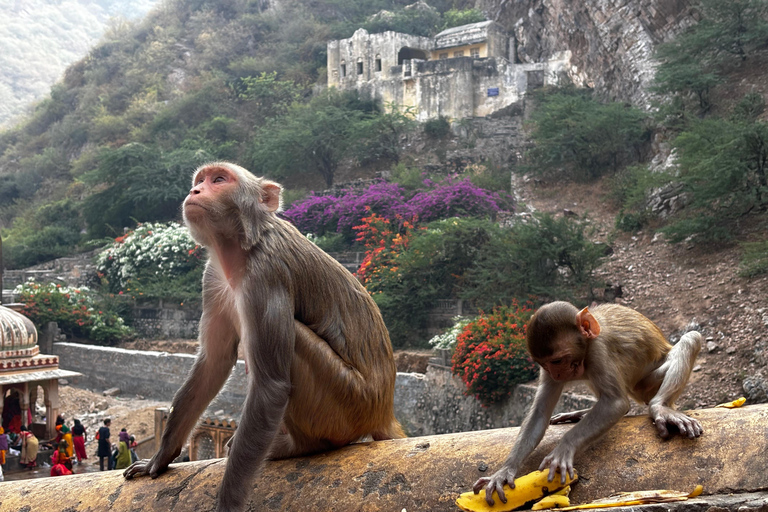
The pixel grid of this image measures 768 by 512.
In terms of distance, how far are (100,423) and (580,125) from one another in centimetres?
1697

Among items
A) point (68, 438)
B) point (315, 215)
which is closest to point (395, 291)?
point (68, 438)

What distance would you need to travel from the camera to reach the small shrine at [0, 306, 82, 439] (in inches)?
491

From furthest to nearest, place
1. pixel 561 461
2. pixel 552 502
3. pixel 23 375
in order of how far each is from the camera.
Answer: pixel 23 375
pixel 561 461
pixel 552 502

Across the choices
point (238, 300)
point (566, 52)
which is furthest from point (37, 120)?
point (238, 300)

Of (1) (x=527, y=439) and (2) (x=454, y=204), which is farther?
(2) (x=454, y=204)

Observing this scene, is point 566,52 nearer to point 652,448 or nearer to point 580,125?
point 580,125

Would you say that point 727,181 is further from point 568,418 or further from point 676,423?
point 676,423

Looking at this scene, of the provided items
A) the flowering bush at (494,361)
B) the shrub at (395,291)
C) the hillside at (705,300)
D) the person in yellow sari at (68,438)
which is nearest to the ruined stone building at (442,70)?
the shrub at (395,291)

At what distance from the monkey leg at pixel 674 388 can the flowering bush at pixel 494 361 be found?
28.5 feet

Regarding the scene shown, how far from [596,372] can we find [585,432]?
0.32m

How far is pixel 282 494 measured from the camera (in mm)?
2785

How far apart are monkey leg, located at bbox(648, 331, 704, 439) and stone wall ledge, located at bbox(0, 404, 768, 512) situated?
0.15 feet

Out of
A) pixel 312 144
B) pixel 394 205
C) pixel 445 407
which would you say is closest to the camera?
pixel 445 407

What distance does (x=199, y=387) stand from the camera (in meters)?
3.25
